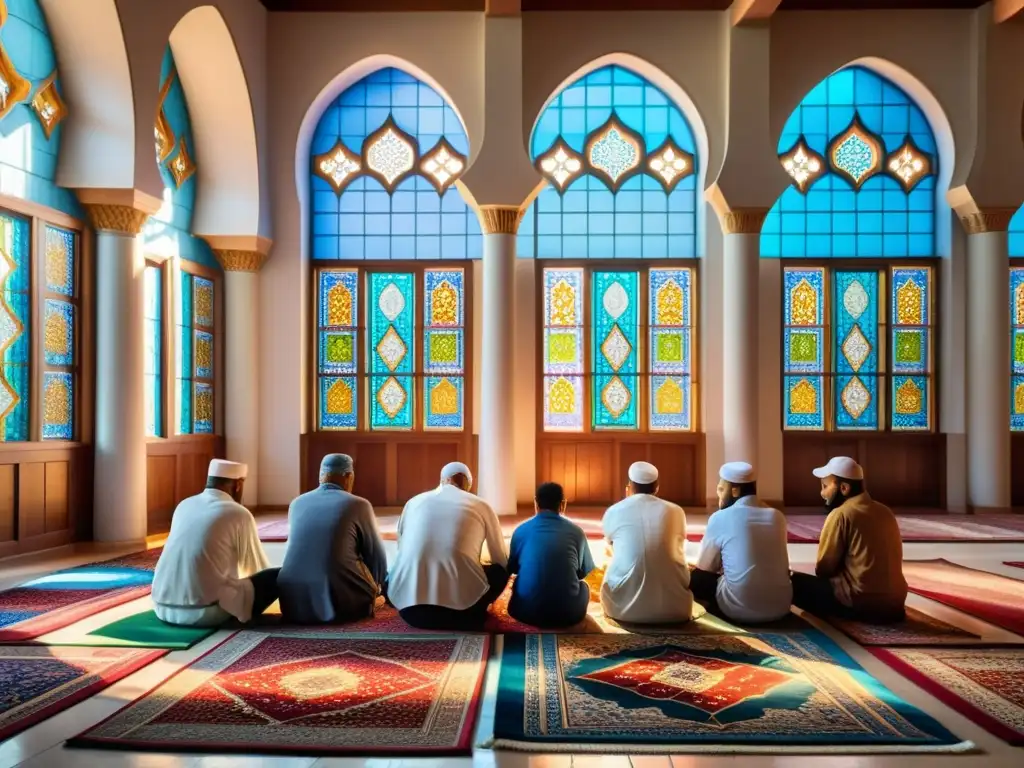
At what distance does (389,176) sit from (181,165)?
217 cm

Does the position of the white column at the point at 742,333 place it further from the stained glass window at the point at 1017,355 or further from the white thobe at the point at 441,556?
the white thobe at the point at 441,556

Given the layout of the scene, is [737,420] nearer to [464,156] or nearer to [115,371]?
[464,156]

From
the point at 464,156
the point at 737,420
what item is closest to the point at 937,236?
the point at 737,420

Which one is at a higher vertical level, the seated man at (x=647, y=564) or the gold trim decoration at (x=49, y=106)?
the gold trim decoration at (x=49, y=106)

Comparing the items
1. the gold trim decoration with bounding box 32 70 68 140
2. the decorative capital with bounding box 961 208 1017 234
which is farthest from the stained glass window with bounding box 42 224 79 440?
the decorative capital with bounding box 961 208 1017 234

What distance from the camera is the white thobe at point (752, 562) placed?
485cm

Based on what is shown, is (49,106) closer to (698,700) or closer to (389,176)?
(389,176)

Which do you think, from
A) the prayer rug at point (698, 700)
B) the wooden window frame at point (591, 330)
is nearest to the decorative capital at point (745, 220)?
the wooden window frame at point (591, 330)

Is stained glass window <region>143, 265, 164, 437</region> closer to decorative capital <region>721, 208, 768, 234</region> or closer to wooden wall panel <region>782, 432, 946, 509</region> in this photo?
decorative capital <region>721, 208, 768, 234</region>

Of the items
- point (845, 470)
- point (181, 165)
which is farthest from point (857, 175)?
point (181, 165)

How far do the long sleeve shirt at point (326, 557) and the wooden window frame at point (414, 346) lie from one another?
17.8 ft

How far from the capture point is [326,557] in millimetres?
4832

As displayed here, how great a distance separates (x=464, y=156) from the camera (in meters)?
10.4

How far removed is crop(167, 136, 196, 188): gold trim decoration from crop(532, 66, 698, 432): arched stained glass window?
134 inches
